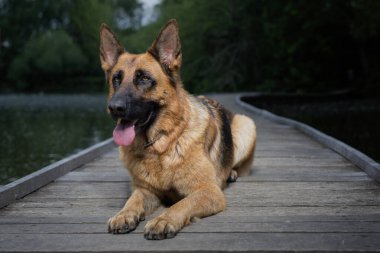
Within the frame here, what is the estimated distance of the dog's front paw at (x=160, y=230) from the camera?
3445 mm

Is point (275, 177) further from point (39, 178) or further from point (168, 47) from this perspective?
point (39, 178)

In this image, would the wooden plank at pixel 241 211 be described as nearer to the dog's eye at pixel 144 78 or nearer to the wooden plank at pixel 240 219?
the wooden plank at pixel 240 219

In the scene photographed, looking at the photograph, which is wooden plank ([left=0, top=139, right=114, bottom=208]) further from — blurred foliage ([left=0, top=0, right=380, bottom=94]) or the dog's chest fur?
blurred foliage ([left=0, top=0, right=380, bottom=94])

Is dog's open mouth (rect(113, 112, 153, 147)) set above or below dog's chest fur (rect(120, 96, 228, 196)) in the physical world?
above

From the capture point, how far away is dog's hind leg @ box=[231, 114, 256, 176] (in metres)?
5.89

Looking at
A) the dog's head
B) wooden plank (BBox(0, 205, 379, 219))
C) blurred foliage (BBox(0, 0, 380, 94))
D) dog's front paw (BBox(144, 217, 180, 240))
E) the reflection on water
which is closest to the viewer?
dog's front paw (BBox(144, 217, 180, 240))

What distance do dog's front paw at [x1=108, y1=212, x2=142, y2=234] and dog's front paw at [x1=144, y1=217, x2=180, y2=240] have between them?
0.67 ft

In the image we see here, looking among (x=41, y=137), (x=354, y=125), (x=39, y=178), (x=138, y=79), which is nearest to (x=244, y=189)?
(x=138, y=79)

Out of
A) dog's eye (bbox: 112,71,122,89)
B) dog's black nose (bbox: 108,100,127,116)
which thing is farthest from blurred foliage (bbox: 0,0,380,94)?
dog's black nose (bbox: 108,100,127,116)

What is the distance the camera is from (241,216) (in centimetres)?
407

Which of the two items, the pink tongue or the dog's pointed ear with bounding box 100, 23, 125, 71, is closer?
the pink tongue

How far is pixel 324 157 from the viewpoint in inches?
299

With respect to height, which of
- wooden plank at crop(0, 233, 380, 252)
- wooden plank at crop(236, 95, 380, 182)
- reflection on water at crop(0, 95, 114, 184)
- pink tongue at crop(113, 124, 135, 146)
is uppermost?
pink tongue at crop(113, 124, 135, 146)

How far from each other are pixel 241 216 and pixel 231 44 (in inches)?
1686
